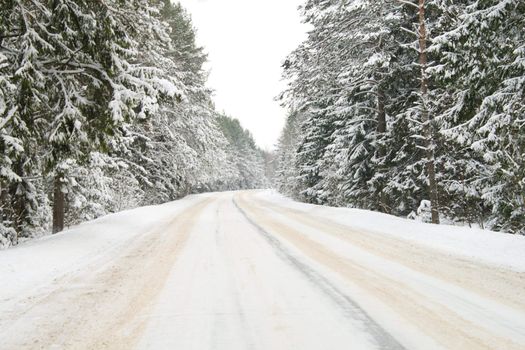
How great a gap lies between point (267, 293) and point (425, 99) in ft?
32.3

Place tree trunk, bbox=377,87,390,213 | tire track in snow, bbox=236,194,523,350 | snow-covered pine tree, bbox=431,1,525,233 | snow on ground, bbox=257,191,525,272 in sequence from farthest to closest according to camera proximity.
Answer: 1. tree trunk, bbox=377,87,390,213
2. snow-covered pine tree, bbox=431,1,525,233
3. snow on ground, bbox=257,191,525,272
4. tire track in snow, bbox=236,194,523,350

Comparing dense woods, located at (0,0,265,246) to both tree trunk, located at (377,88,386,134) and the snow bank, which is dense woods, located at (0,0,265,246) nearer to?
the snow bank

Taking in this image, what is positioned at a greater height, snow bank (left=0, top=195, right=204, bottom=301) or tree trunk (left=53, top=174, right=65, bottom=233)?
tree trunk (left=53, top=174, right=65, bottom=233)

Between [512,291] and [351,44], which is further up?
[351,44]

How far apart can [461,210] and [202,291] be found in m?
12.3

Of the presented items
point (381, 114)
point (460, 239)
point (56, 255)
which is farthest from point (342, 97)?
point (56, 255)

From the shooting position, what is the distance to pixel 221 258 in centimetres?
799

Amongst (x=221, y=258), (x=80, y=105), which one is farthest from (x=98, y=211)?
(x=221, y=258)

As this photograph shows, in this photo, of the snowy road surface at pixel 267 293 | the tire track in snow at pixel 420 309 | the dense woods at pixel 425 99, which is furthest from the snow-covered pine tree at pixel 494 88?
the tire track in snow at pixel 420 309

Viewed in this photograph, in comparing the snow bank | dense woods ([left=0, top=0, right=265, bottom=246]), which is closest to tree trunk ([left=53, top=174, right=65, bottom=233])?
dense woods ([left=0, top=0, right=265, bottom=246])

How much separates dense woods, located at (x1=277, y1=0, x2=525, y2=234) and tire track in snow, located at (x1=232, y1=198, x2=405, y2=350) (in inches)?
221

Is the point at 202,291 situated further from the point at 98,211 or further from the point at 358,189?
the point at 358,189

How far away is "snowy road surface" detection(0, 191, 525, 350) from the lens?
158 inches

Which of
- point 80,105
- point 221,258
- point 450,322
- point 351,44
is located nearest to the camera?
point 450,322
